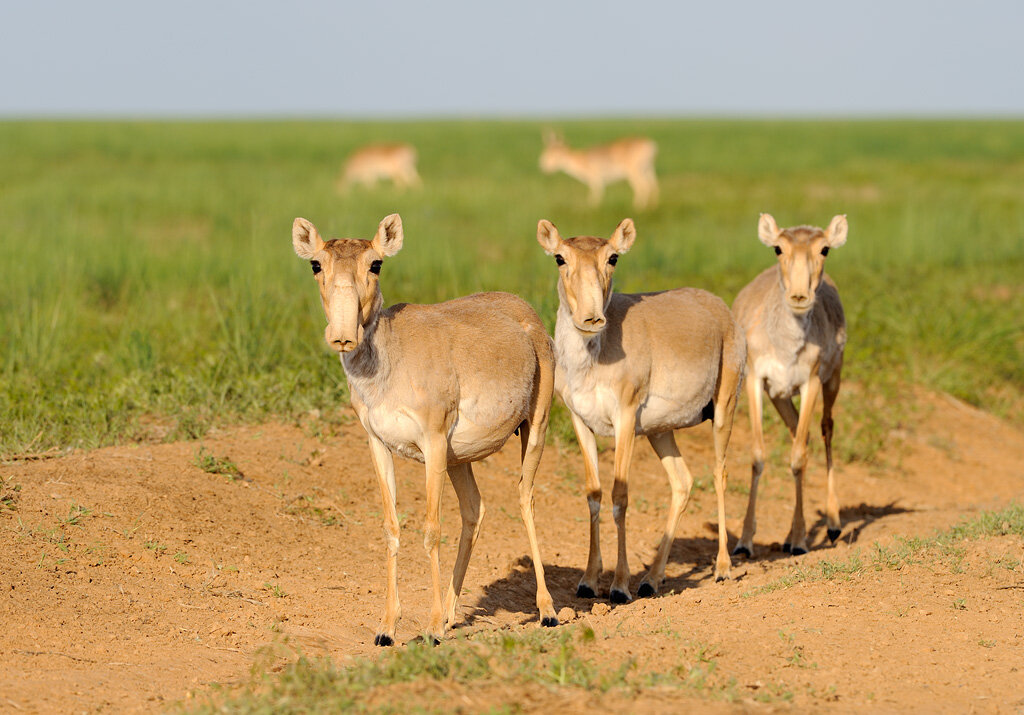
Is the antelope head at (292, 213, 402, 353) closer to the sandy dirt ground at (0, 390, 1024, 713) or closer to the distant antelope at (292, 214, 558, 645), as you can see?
the distant antelope at (292, 214, 558, 645)

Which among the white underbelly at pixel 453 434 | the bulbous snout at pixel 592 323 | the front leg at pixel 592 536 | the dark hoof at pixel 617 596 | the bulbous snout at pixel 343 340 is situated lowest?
the dark hoof at pixel 617 596

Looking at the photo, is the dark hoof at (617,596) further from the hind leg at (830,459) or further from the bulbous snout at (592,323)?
the hind leg at (830,459)

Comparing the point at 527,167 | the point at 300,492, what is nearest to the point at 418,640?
the point at 300,492

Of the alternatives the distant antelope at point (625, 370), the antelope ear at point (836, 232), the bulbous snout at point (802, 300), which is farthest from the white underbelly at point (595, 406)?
the antelope ear at point (836, 232)

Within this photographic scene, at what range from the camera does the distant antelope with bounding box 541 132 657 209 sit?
39.2 m

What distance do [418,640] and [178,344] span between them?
5.84m

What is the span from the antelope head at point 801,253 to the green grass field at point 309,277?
2428 mm

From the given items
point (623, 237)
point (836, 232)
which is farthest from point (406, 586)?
point (836, 232)

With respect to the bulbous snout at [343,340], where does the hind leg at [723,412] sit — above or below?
below

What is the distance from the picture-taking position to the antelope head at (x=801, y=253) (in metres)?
8.76

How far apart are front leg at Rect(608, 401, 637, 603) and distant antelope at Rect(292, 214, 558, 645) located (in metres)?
0.75

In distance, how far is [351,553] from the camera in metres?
7.98

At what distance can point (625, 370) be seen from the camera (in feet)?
24.7

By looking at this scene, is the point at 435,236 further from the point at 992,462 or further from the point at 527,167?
the point at 527,167
